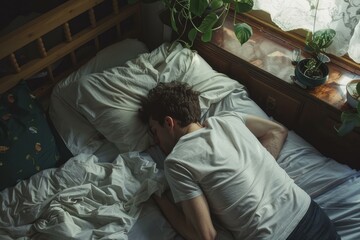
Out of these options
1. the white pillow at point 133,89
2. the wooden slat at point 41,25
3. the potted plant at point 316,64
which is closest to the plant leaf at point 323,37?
the potted plant at point 316,64

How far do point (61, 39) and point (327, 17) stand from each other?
117 centimetres

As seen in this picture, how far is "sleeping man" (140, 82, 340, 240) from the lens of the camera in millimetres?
1198

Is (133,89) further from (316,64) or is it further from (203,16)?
(316,64)

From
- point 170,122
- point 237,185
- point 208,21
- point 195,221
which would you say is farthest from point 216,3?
point 195,221

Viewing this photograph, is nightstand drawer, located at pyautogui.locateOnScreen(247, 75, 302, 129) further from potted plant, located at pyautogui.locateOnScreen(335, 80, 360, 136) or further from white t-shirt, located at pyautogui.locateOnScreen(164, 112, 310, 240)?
white t-shirt, located at pyautogui.locateOnScreen(164, 112, 310, 240)

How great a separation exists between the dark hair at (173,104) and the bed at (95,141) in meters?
0.14

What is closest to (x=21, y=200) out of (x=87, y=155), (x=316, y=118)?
(x=87, y=155)

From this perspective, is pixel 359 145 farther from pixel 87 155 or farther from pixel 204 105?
pixel 87 155

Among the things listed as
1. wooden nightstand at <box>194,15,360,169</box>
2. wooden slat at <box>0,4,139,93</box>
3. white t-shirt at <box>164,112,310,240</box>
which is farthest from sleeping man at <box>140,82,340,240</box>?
wooden slat at <box>0,4,139,93</box>

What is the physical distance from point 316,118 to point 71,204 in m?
1.07

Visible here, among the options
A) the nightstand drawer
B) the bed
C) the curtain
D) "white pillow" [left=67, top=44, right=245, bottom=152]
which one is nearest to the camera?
the bed

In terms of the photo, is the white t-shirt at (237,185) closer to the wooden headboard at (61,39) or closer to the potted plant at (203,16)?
the potted plant at (203,16)

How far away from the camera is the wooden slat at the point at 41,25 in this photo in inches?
55.3

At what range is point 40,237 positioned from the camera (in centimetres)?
127
